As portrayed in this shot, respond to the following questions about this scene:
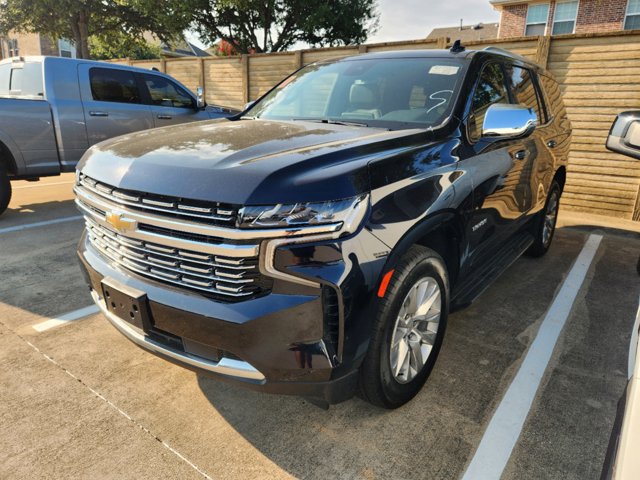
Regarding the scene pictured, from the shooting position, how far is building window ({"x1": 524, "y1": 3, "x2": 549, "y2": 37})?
18.5 m

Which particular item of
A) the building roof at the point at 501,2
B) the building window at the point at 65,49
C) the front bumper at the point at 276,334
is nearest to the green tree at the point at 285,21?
the building roof at the point at 501,2

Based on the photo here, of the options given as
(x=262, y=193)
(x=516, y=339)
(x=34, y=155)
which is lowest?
(x=516, y=339)

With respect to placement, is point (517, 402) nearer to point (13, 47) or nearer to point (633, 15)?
point (633, 15)

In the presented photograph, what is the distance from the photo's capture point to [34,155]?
5895 mm

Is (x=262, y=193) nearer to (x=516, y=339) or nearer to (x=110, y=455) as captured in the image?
(x=110, y=455)

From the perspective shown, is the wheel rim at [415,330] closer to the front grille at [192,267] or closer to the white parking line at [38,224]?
the front grille at [192,267]

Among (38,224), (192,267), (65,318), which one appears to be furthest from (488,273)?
(38,224)

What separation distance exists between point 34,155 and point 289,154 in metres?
5.34

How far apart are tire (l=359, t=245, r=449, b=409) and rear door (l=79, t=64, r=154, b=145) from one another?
5.83 m

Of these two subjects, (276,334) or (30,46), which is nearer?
(276,334)

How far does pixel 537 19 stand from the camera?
742 inches

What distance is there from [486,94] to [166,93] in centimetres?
581

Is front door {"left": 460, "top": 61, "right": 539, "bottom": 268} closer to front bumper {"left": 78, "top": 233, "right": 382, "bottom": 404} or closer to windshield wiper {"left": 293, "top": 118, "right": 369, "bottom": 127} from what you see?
windshield wiper {"left": 293, "top": 118, "right": 369, "bottom": 127}

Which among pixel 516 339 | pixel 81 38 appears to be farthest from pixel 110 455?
pixel 81 38
